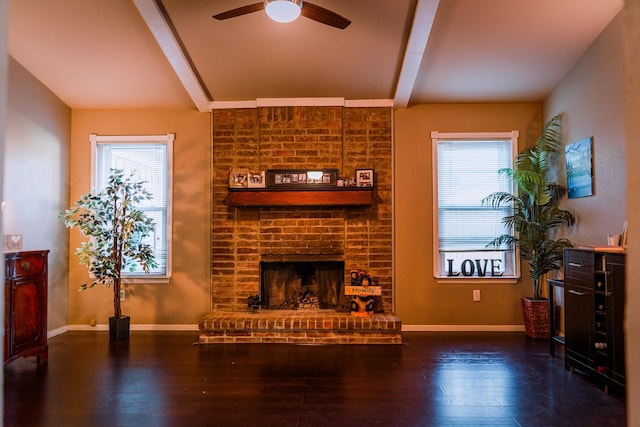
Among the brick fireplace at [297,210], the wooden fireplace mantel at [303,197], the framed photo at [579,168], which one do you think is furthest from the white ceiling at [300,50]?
the wooden fireplace mantel at [303,197]

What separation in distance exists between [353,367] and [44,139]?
157 inches

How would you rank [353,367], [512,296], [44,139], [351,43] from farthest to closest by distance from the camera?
[512,296] → [44,139] → [351,43] → [353,367]

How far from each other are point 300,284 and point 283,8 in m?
3.02

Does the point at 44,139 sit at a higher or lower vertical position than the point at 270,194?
higher

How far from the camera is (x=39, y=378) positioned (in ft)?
10.4

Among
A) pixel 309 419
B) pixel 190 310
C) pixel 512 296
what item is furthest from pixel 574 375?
pixel 190 310

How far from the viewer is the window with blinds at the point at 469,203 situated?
470 centimetres

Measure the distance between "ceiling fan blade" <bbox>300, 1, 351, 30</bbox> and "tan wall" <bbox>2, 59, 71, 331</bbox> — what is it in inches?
120

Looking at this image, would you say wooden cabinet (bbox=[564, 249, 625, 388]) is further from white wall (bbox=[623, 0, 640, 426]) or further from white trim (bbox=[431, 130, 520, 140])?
white wall (bbox=[623, 0, 640, 426])

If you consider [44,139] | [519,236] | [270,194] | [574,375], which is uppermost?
[44,139]

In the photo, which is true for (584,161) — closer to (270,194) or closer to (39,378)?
(270,194)

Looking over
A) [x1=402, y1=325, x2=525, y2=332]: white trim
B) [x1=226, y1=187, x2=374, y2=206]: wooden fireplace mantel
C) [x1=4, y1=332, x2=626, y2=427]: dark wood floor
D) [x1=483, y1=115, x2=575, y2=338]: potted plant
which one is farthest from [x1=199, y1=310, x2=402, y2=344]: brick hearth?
[x1=483, y1=115, x2=575, y2=338]: potted plant

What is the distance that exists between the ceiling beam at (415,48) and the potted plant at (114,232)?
9.86 feet

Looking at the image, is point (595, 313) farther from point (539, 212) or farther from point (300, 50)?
point (300, 50)
